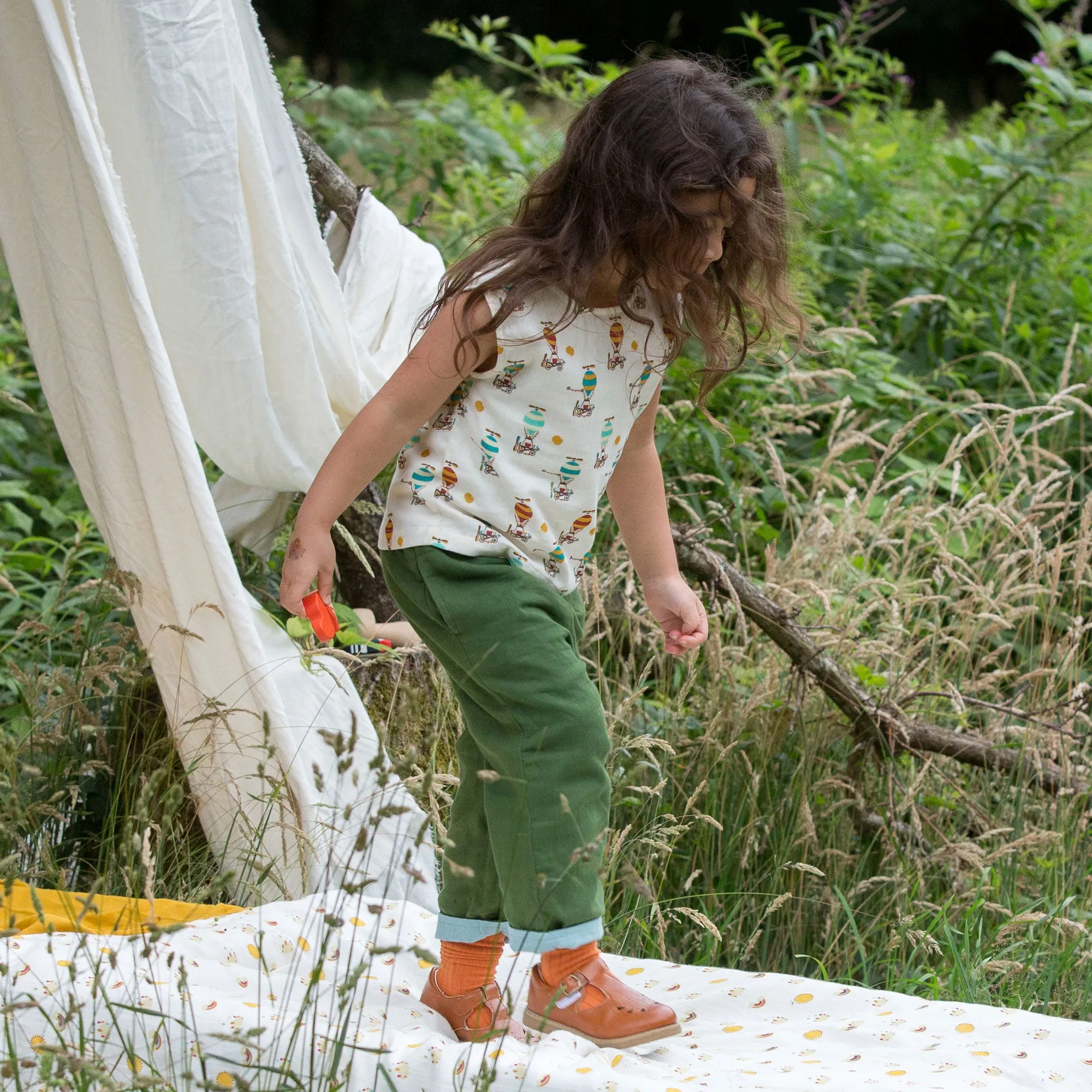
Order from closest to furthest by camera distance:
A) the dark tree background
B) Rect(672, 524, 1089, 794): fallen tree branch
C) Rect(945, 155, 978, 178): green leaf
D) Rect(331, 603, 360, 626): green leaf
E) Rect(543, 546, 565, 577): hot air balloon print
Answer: Rect(543, 546, 565, 577): hot air balloon print → Rect(331, 603, 360, 626): green leaf → Rect(672, 524, 1089, 794): fallen tree branch → Rect(945, 155, 978, 178): green leaf → the dark tree background

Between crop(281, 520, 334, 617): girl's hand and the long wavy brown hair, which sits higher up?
the long wavy brown hair

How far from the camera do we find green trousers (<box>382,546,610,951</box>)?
4.79ft

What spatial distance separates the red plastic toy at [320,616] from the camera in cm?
151

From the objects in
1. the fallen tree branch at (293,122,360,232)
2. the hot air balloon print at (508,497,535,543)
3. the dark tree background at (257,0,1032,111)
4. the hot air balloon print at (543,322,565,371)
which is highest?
the dark tree background at (257,0,1032,111)

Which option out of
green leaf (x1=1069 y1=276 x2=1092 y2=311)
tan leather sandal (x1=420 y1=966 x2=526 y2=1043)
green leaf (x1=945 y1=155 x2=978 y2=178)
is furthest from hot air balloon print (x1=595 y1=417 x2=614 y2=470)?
green leaf (x1=945 y1=155 x2=978 y2=178)

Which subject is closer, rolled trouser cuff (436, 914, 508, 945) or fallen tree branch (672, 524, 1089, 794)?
rolled trouser cuff (436, 914, 508, 945)

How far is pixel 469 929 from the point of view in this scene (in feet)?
5.24

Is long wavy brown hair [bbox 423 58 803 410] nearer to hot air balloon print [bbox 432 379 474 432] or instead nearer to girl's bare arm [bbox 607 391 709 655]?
hot air balloon print [bbox 432 379 474 432]

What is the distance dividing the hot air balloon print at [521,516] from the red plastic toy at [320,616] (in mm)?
248

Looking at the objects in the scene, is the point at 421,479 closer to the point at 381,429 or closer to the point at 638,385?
the point at 381,429

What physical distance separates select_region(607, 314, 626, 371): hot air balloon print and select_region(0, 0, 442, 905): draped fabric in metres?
0.64

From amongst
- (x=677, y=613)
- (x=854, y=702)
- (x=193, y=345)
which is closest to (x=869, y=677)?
(x=854, y=702)

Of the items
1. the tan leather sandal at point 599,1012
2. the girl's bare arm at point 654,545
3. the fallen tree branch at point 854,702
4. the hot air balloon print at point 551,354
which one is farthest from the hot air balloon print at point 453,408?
the fallen tree branch at point 854,702

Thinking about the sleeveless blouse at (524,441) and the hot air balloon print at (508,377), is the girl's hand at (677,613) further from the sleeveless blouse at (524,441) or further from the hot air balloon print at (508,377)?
the hot air balloon print at (508,377)
